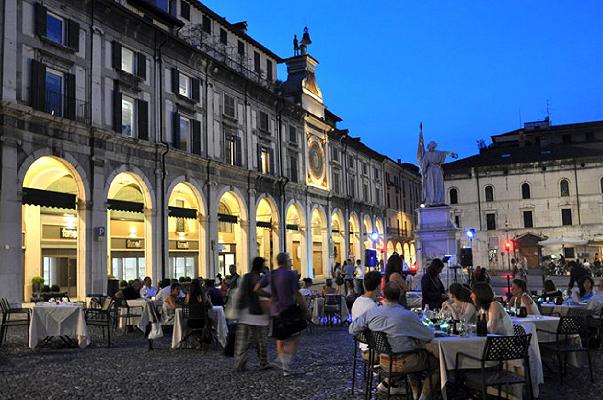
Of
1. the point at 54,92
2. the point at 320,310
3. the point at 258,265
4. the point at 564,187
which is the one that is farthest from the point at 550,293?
the point at 564,187

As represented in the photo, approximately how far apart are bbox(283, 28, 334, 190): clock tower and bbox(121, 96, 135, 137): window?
18.0 meters

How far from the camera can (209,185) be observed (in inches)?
1184

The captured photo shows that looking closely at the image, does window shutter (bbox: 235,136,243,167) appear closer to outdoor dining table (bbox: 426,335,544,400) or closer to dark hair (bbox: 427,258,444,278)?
dark hair (bbox: 427,258,444,278)

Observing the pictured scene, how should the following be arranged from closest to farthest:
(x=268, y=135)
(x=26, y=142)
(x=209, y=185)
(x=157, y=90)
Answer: (x=26, y=142) < (x=157, y=90) < (x=209, y=185) < (x=268, y=135)

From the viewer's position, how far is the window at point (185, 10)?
31.1m

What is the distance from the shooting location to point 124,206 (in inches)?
984

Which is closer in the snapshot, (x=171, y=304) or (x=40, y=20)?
(x=171, y=304)

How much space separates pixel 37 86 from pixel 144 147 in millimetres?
5992

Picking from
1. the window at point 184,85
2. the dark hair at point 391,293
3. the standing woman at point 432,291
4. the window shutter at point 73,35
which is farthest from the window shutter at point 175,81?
the dark hair at point 391,293

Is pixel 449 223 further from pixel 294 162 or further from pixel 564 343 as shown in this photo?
pixel 294 162

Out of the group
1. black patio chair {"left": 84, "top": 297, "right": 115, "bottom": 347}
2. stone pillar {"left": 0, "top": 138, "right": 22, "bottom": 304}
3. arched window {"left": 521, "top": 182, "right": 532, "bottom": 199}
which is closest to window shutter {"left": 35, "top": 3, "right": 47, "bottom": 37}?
stone pillar {"left": 0, "top": 138, "right": 22, "bottom": 304}

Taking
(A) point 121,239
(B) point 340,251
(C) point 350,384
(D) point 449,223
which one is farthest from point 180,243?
(C) point 350,384

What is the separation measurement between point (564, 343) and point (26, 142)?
18531mm

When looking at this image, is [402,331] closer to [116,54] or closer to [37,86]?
[37,86]
